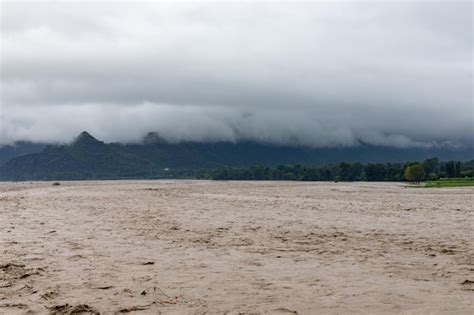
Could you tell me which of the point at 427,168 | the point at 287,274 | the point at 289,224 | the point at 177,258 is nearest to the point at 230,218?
the point at 289,224

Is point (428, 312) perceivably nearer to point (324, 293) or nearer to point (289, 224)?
point (324, 293)

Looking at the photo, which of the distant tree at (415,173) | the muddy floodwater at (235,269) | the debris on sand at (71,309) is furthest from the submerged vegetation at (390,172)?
the debris on sand at (71,309)

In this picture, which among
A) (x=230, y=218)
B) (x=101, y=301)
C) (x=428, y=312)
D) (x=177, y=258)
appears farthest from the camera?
(x=230, y=218)

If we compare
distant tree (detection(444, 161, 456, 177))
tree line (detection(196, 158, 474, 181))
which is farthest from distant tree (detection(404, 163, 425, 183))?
distant tree (detection(444, 161, 456, 177))

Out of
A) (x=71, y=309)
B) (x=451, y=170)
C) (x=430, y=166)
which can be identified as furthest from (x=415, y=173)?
(x=71, y=309)

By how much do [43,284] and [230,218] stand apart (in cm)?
1622

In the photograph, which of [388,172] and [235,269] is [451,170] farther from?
[235,269]

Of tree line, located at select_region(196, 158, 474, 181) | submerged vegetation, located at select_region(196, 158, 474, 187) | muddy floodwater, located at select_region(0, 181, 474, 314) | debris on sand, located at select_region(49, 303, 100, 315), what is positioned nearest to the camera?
debris on sand, located at select_region(49, 303, 100, 315)

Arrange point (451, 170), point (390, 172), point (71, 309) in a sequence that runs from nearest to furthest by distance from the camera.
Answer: point (71, 309) → point (451, 170) → point (390, 172)

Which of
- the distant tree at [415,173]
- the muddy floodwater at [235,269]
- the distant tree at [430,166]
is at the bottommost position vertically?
the muddy floodwater at [235,269]

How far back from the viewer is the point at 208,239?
58.1 ft

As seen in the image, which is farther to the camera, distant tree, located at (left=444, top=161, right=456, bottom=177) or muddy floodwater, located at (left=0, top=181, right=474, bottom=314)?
Answer: distant tree, located at (left=444, top=161, right=456, bottom=177)

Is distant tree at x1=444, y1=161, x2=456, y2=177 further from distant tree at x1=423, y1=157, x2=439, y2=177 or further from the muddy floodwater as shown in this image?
the muddy floodwater

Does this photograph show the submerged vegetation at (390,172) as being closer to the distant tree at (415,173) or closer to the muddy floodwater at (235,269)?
the distant tree at (415,173)
